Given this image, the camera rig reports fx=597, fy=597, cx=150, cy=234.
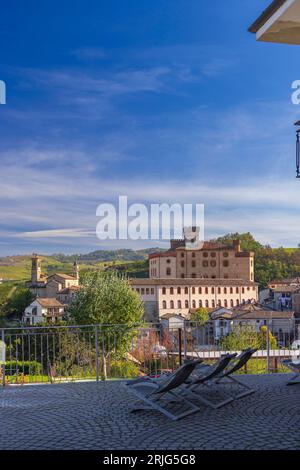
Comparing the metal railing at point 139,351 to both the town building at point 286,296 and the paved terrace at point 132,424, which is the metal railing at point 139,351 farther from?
the town building at point 286,296

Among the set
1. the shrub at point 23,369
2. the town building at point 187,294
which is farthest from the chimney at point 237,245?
the shrub at point 23,369

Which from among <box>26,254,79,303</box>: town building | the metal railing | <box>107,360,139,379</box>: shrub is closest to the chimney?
<box>26,254,79,303</box>: town building

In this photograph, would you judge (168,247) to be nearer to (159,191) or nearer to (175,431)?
(159,191)

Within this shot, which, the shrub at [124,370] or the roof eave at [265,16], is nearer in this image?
the roof eave at [265,16]

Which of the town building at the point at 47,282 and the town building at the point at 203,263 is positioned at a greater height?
the town building at the point at 203,263

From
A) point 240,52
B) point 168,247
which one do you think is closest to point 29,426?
point 240,52

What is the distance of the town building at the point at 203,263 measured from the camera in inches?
4678

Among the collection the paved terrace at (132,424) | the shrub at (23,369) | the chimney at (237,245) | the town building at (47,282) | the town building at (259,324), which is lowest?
the shrub at (23,369)

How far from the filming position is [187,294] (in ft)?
341

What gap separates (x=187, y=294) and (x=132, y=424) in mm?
97585

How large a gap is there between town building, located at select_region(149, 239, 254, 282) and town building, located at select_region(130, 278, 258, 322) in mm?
7811

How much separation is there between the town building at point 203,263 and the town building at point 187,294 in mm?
7811

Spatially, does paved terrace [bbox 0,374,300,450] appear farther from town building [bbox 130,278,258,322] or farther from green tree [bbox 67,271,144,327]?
town building [bbox 130,278,258,322]

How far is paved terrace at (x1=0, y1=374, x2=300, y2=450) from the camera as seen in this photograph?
5.89 metres
